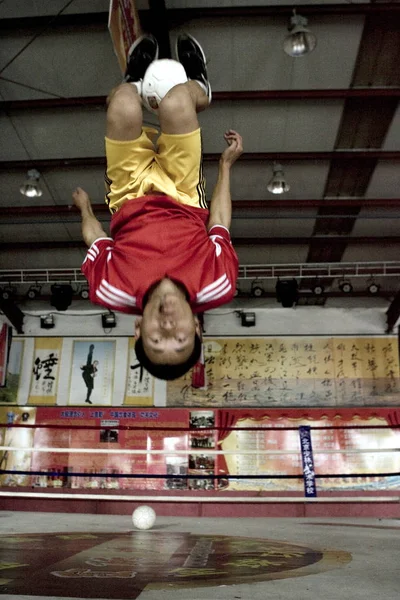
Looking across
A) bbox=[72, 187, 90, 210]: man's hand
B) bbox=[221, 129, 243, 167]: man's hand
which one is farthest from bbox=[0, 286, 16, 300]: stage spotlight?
bbox=[221, 129, 243, 167]: man's hand

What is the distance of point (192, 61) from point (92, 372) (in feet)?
21.7

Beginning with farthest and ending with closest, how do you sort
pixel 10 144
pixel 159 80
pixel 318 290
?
pixel 318 290 < pixel 10 144 < pixel 159 80

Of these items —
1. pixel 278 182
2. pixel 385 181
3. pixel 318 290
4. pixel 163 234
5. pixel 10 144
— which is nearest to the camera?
pixel 163 234

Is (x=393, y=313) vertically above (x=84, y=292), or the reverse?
(x=84, y=292)

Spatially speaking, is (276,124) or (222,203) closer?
(222,203)

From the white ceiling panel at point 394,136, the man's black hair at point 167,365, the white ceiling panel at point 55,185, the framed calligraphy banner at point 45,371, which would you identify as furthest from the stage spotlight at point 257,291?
the man's black hair at point 167,365

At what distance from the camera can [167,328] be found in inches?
57.9

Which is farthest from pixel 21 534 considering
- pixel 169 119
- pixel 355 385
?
pixel 355 385

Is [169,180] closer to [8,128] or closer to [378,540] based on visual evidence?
[378,540]

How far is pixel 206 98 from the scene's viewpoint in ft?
6.74

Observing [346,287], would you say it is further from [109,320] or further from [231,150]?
[231,150]

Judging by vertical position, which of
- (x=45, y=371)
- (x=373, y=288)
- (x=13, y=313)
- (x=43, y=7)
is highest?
(x=43, y=7)

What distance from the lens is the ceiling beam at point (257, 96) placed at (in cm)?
493

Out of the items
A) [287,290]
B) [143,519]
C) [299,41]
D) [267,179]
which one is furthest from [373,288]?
[143,519]
